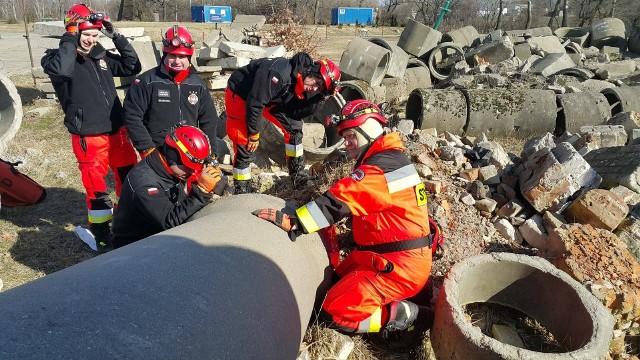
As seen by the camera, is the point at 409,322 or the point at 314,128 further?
the point at 314,128

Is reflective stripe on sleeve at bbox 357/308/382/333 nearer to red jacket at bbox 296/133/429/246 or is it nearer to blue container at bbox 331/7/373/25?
red jacket at bbox 296/133/429/246

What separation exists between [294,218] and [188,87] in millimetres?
2025

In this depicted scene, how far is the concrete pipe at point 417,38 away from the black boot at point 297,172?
26.9 feet

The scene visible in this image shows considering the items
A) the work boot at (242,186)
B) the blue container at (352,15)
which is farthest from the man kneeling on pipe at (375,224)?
the blue container at (352,15)

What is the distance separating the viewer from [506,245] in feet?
14.9

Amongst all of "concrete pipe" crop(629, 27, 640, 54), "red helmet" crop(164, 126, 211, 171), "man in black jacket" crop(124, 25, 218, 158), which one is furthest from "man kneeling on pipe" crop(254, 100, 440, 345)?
"concrete pipe" crop(629, 27, 640, 54)

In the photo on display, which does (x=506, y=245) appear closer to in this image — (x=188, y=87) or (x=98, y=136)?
(x=188, y=87)

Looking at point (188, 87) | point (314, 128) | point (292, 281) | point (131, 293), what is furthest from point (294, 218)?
point (314, 128)

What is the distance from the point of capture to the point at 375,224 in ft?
10.5

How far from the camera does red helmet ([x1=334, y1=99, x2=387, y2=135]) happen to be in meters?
3.20

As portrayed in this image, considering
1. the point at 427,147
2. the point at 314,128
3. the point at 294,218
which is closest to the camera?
the point at 294,218

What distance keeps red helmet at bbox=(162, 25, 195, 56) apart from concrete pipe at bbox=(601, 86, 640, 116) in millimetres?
8152

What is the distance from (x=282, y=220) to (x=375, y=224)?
2.26 feet

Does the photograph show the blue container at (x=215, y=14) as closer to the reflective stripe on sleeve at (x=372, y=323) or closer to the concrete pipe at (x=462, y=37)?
the concrete pipe at (x=462, y=37)
